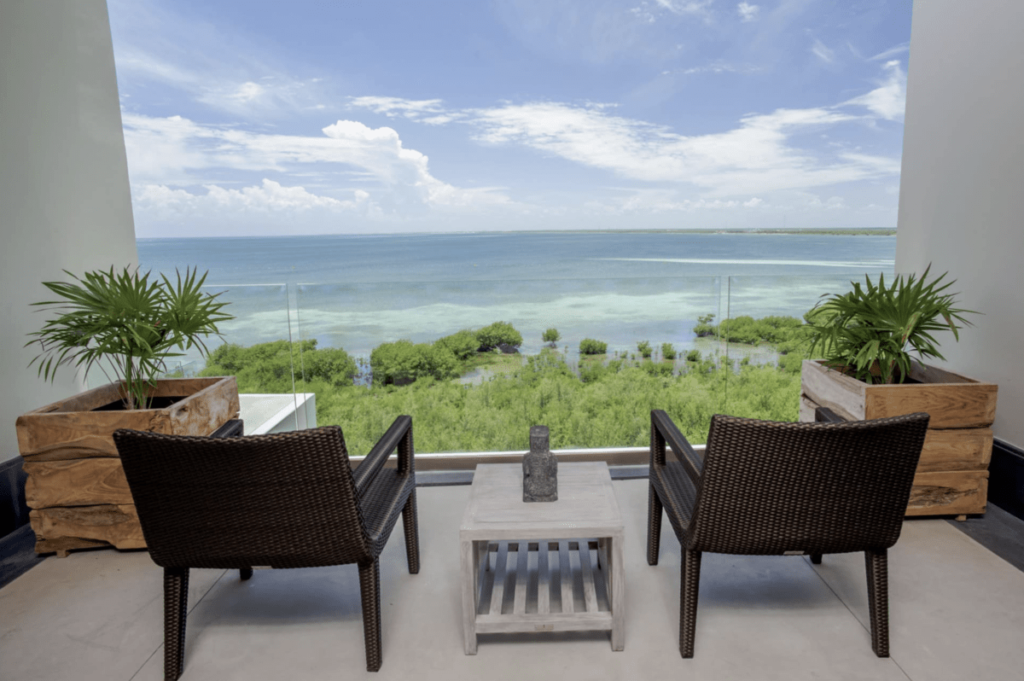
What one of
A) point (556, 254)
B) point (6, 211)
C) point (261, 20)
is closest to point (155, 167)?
point (261, 20)

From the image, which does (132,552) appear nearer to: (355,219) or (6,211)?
(6,211)

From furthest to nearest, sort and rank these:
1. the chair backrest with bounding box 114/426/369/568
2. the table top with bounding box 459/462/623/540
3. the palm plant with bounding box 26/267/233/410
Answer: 1. the palm plant with bounding box 26/267/233/410
2. the table top with bounding box 459/462/623/540
3. the chair backrest with bounding box 114/426/369/568

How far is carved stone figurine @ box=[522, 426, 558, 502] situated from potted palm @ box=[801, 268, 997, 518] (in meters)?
1.52

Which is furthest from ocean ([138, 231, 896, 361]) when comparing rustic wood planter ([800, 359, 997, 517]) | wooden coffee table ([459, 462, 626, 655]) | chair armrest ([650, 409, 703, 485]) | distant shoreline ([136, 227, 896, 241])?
distant shoreline ([136, 227, 896, 241])

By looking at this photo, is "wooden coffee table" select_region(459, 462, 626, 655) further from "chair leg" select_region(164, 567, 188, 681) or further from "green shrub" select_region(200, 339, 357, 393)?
"green shrub" select_region(200, 339, 357, 393)

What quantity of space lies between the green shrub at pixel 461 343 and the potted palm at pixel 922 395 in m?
1.76

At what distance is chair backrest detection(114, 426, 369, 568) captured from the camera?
148 centimetres

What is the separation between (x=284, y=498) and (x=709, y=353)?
8.39 ft

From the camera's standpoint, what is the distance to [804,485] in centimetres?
154

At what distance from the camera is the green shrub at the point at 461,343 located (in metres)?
3.34

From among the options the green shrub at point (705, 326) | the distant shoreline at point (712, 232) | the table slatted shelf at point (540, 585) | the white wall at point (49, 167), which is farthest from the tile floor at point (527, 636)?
the distant shoreline at point (712, 232)

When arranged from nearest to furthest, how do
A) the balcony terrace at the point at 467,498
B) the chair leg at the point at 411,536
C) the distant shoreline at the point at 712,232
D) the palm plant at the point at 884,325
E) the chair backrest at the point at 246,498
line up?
the chair backrest at the point at 246,498 → the balcony terrace at the point at 467,498 → the chair leg at the point at 411,536 → the palm plant at the point at 884,325 → the distant shoreline at the point at 712,232

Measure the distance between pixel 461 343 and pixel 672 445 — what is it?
1.62 metres

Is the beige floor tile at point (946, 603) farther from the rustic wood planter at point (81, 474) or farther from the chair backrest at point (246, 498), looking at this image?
the rustic wood planter at point (81, 474)
